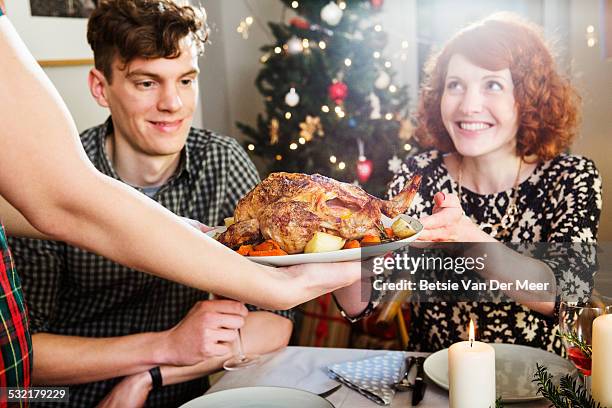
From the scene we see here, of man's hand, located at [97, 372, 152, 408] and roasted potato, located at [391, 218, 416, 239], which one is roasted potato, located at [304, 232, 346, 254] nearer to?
roasted potato, located at [391, 218, 416, 239]

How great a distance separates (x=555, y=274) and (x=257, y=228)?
38 centimetres


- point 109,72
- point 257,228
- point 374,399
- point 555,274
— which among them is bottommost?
point 374,399

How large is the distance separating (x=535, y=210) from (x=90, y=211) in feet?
1.82

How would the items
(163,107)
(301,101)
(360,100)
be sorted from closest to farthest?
(163,107) < (360,100) < (301,101)

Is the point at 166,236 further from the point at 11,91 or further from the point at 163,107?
the point at 163,107

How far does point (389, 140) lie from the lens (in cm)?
115

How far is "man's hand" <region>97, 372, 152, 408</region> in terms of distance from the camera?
99cm

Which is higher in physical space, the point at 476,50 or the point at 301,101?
the point at 476,50

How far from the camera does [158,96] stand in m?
0.95

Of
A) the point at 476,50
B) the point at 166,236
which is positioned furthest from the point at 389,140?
the point at 166,236

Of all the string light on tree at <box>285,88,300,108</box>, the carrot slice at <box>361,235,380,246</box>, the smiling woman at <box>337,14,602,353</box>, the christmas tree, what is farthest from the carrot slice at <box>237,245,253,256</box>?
the string light on tree at <box>285,88,300,108</box>

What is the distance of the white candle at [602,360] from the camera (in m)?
0.56

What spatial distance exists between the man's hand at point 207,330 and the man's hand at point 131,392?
0.07 meters

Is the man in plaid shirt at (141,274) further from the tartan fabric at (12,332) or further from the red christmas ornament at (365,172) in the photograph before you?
the tartan fabric at (12,332)
